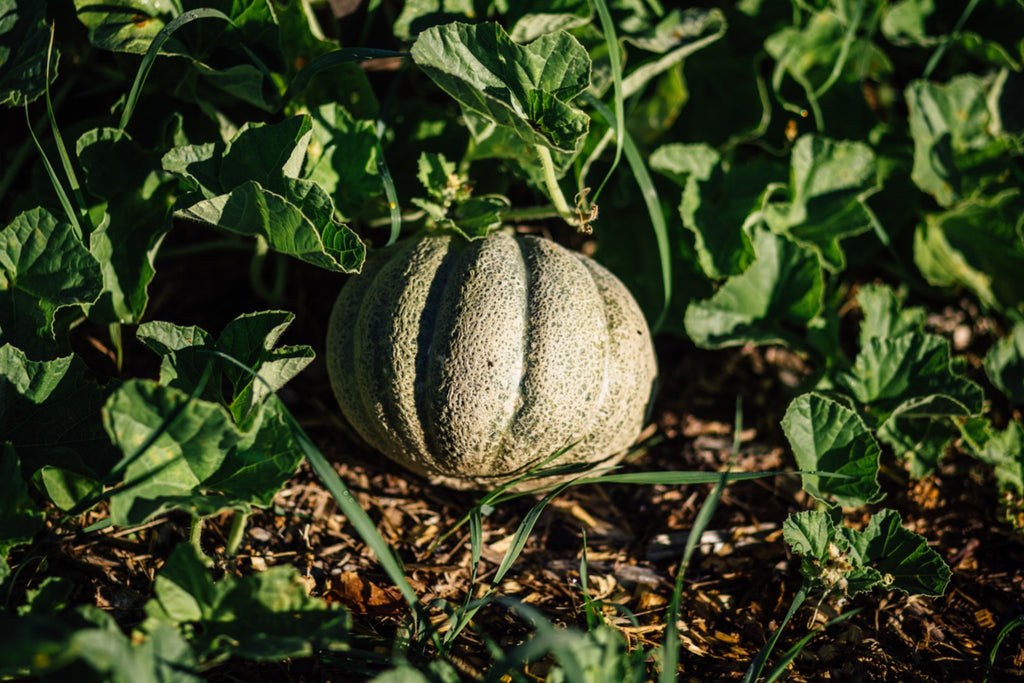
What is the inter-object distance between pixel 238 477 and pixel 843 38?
2.80 metres

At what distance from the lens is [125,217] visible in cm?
236

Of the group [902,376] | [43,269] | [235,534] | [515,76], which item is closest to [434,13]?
[515,76]

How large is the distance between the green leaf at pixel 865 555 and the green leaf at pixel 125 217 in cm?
206

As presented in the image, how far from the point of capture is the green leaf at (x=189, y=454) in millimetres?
1740

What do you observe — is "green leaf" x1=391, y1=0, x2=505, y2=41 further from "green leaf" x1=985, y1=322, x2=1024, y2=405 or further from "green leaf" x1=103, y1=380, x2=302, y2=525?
"green leaf" x1=985, y1=322, x2=1024, y2=405

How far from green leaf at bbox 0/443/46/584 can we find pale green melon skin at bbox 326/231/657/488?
0.85 m

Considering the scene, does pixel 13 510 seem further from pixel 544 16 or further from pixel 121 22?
pixel 544 16

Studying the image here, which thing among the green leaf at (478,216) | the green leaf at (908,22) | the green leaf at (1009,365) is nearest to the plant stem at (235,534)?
the green leaf at (478,216)

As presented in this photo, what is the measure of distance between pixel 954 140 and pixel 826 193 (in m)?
0.70

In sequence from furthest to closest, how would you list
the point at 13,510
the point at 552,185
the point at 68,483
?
the point at 552,185
the point at 68,483
the point at 13,510

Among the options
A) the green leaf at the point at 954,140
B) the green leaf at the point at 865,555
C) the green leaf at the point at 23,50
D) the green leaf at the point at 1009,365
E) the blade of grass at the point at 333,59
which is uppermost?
the green leaf at the point at 23,50

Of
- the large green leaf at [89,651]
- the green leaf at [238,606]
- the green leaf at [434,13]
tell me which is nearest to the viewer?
the large green leaf at [89,651]

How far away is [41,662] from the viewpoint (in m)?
1.40

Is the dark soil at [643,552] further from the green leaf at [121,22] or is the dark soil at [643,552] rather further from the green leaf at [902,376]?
the green leaf at [121,22]
